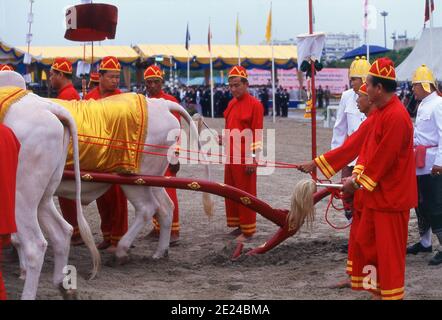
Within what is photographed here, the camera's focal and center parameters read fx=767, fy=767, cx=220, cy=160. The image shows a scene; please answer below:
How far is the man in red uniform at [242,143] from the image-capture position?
8.72m

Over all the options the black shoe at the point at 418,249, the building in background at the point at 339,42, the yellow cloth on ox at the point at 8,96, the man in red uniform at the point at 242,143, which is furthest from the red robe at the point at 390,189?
the building in background at the point at 339,42

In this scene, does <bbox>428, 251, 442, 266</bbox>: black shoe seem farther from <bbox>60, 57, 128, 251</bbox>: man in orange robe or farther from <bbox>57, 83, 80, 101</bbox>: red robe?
<bbox>57, 83, 80, 101</bbox>: red robe

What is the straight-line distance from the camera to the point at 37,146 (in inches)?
225

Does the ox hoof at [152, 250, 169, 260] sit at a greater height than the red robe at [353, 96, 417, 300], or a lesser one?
lesser

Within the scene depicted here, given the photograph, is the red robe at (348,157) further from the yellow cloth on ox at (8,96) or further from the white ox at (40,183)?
the yellow cloth on ox at (8,96)

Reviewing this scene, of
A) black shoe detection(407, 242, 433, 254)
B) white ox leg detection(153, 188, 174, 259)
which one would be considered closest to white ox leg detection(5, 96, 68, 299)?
white ox leg detection(153, 188, 174, 259)

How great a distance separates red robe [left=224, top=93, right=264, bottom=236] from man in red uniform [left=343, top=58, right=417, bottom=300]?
320 cm

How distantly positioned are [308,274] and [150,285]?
4.83 ft

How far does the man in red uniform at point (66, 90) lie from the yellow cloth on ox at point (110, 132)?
43.1 inches

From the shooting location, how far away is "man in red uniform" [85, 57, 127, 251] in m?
8.10

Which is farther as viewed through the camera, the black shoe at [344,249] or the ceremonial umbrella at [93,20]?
the ceremonial umbrella at [93,20]

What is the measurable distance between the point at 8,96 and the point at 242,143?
3.57 meters
